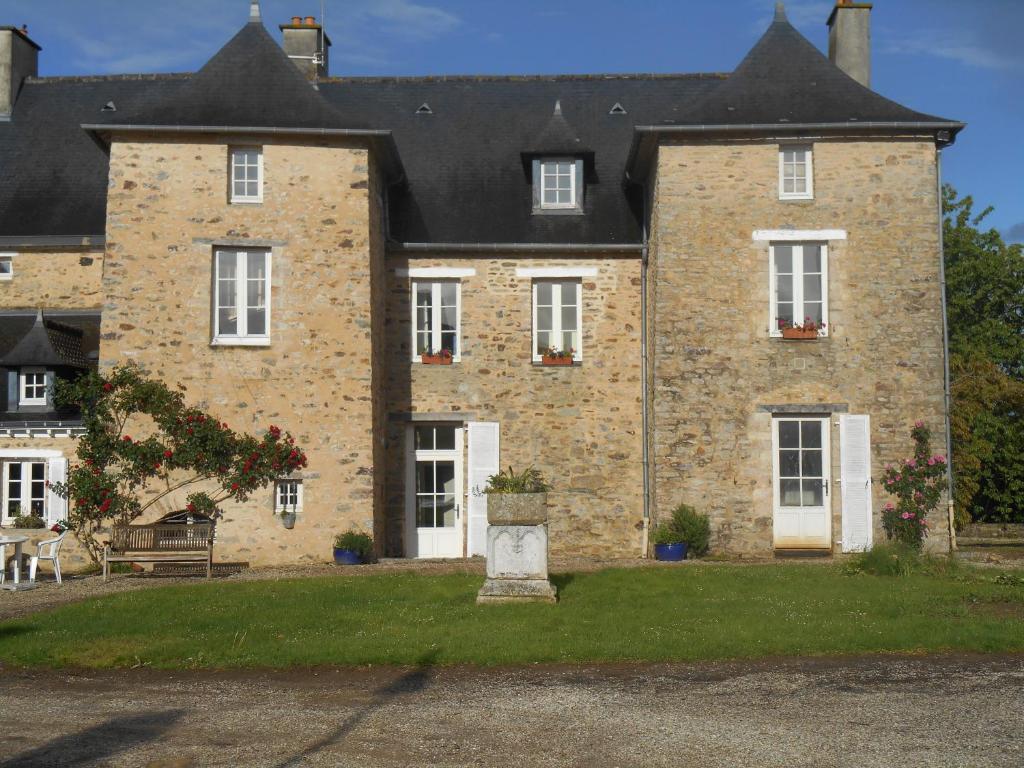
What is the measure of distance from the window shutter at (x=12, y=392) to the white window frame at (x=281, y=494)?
4381 millimetres

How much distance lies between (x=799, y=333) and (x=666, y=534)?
338 centimetres

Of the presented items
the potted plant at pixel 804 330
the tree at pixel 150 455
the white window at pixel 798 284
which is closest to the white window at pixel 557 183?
the white window at pixel 798 284

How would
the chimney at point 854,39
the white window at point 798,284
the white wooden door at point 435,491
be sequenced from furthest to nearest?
the chimney at point 854,39 < the white wooden door at point 435,491 < the white window at point 798,284

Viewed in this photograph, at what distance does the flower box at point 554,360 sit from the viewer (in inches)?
694

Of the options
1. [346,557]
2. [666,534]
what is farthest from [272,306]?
[666,534]

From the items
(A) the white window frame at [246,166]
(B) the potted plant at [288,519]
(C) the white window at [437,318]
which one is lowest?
Result: (B) the potted plant at [288,519]

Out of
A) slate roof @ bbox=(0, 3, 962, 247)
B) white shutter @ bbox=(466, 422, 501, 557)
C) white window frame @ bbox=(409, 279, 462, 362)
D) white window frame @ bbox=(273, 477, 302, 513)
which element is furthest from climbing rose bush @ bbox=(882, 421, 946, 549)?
white window frame @ bbox=(273, 477, 302, 513)

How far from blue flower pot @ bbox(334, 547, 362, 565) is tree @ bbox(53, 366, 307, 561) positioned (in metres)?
1.35

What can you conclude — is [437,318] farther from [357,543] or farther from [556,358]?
[357,543]

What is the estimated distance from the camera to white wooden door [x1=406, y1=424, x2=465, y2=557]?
17.6 metres

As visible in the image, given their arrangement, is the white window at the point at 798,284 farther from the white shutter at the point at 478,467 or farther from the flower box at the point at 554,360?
the white shutter at the point at 478,467

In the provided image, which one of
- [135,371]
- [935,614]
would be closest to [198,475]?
[135,371]

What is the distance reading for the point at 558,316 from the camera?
705 inches

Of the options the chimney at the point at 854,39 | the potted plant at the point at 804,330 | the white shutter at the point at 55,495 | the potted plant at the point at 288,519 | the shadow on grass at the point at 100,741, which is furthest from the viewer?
the chimney at the point at 854,39
